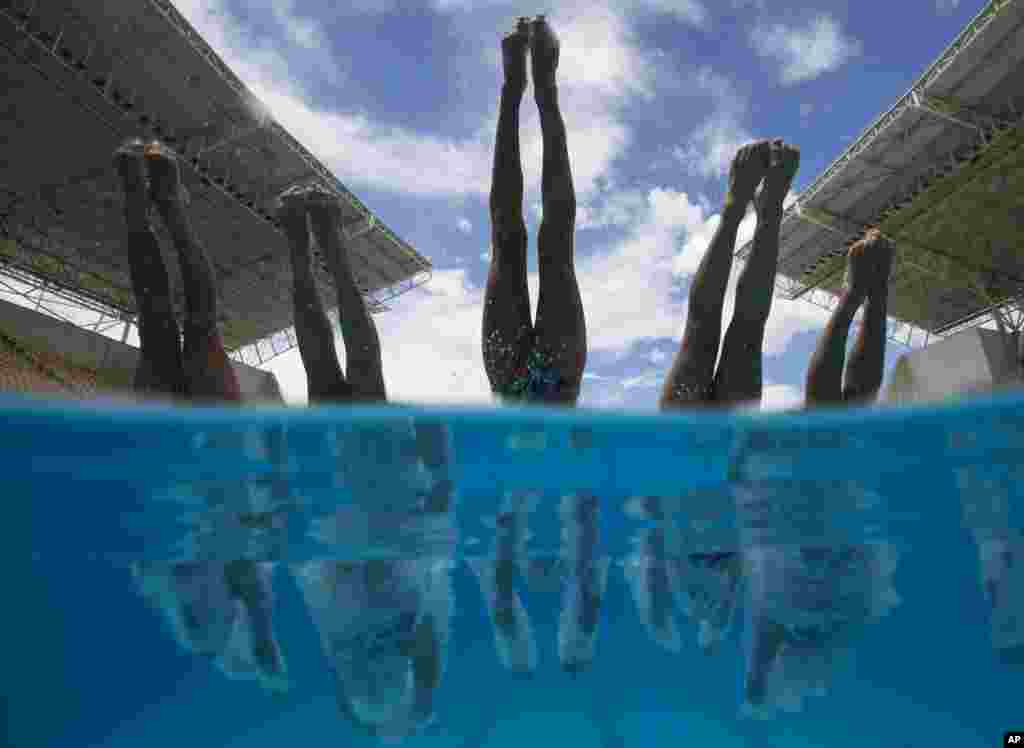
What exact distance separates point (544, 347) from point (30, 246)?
95.5 feet

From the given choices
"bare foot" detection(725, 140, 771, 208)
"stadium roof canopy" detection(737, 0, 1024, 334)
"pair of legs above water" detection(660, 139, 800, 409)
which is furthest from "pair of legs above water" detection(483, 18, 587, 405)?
"stadium roof canopy" detection(737, 0, 1024, 334)

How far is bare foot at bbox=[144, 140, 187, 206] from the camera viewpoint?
15.4 feet

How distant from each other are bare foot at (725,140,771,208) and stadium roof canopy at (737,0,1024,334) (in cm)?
1652

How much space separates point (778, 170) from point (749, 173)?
0.23 m

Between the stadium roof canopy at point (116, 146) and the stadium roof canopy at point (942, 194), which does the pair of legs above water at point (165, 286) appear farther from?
the stadium roof canopy at point (942, 194)

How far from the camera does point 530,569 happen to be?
36.8 feet

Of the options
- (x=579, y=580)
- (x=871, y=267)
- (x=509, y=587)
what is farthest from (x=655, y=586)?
(x=871, y=267)

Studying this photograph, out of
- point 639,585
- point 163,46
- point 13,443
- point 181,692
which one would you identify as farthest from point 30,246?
point 639,585

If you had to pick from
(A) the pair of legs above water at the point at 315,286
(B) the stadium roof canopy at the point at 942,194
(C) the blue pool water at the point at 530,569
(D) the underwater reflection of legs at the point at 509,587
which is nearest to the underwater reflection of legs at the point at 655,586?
(C) the blue pool water at the point at 530,569

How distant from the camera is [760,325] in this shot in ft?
17.2

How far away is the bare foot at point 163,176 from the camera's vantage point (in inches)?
185

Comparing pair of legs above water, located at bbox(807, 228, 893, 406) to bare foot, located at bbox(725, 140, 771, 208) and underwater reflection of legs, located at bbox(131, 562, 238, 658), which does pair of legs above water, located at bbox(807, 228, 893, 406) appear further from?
underwater reflection of legs, located at bbox(131, 562, 238, 658)

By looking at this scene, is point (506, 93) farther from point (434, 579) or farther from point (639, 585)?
point (639, 585)

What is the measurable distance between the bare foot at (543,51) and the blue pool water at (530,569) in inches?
112
